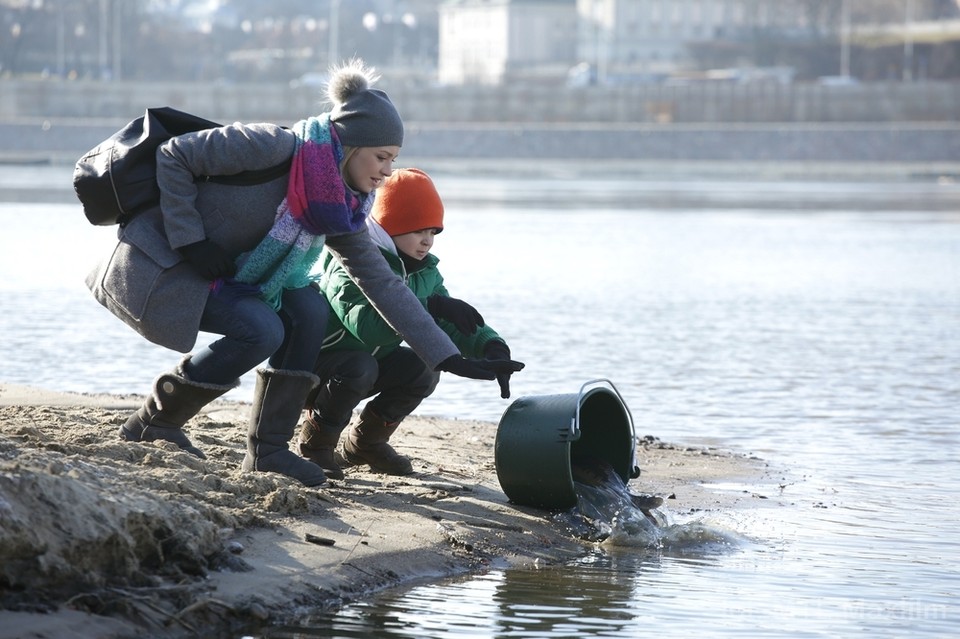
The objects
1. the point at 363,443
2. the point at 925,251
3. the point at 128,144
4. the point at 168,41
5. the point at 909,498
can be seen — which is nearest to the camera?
the point at 128,144

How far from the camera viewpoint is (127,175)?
452 cm

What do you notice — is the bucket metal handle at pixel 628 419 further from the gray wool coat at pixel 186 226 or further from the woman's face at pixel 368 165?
the gray wool coat at pixel 186 226

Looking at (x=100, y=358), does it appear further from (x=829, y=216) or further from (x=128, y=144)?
(x=829, y=216)

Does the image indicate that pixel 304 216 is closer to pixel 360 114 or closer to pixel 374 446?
pixel 360 114

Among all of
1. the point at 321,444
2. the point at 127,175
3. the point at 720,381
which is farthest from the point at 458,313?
the point at 720,381

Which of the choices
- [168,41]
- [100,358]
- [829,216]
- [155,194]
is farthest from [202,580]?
[168,41]

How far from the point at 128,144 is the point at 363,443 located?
1371 millimetres

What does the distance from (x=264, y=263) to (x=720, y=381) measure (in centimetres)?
477

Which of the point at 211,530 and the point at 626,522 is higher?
the point at 211,530

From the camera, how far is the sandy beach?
3.50 meters

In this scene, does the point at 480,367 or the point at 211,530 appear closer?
the point at 211,530

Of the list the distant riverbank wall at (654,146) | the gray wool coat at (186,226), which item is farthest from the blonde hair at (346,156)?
the distant riverbank wall at (654,146)

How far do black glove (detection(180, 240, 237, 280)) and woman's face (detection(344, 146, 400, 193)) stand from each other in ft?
1.56

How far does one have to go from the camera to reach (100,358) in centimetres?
888
